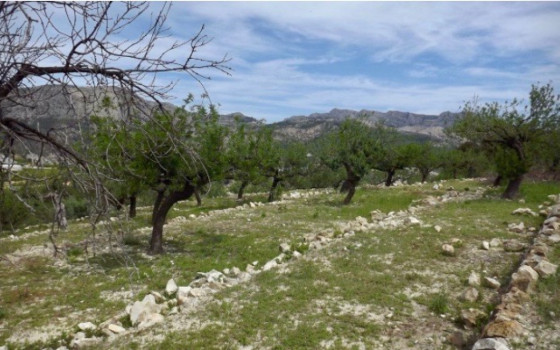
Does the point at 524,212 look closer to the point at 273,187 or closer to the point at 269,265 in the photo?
the point at 269,265

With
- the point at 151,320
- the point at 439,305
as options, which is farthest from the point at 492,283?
the point at 151,320

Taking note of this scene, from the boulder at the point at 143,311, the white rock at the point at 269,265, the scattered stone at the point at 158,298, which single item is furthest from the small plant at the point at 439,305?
the scattered stone at the point at 158,298

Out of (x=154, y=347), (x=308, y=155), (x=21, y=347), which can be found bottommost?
(x=21, y=347)

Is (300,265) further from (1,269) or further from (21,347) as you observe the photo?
(1,269)

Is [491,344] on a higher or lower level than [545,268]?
lower

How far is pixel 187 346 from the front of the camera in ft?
25.4

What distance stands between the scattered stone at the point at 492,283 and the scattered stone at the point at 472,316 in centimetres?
184

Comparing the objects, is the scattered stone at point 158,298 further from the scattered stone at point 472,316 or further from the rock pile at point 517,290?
the rock pile at point 517,290

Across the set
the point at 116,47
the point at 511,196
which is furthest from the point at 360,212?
the point at 116,47

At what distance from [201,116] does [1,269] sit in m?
9.60

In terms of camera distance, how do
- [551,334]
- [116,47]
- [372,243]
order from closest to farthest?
[116,47]
[551,334]
[372,243]

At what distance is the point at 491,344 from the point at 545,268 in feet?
14.2

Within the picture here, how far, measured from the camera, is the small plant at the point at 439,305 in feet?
29.6

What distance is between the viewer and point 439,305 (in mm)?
9102
